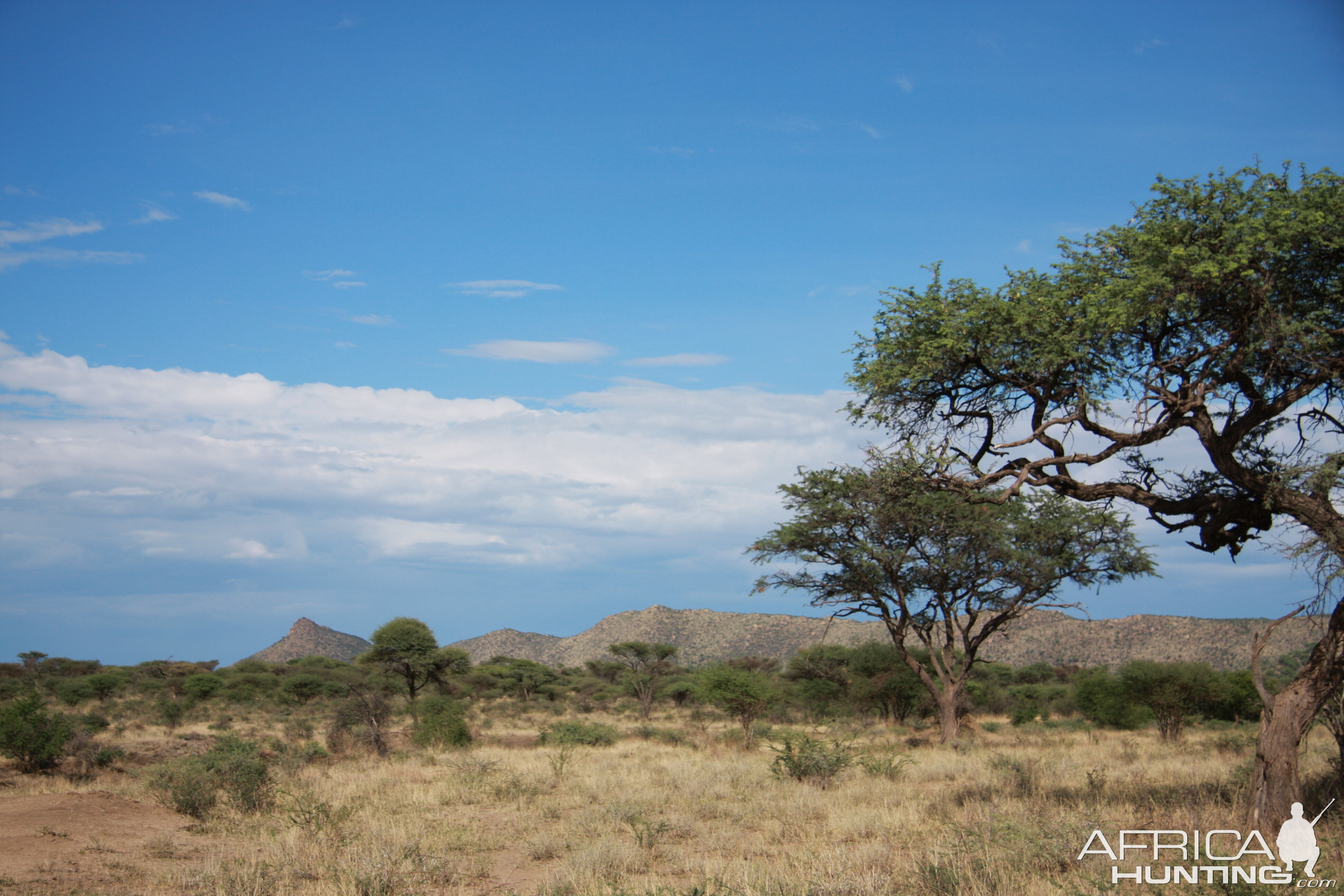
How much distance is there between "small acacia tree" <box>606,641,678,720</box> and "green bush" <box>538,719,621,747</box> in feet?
55.7

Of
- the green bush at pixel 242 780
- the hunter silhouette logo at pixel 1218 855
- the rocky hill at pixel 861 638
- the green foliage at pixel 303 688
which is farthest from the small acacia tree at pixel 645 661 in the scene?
the hunter silhouette logo at pixel 1218 855

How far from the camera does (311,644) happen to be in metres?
98.8

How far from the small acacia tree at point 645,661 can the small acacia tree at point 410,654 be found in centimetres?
1351

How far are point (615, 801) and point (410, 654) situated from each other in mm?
21324

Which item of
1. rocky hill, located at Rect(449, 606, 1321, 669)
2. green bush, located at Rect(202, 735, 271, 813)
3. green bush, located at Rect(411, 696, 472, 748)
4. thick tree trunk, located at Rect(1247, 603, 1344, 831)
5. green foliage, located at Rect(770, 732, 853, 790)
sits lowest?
rocky hill, located at Rect(449, 606, 1321, 669)

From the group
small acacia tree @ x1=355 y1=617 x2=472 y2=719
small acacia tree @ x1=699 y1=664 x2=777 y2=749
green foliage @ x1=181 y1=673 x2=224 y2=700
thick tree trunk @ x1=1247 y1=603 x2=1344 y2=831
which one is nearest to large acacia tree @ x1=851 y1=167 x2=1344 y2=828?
thick tree trunk @ x1=1247 y1=603 x2=1344 y2=831

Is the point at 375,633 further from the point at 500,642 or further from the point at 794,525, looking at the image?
the point at 500,642

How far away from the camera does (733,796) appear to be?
14.2 m

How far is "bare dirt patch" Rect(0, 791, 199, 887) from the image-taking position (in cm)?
905

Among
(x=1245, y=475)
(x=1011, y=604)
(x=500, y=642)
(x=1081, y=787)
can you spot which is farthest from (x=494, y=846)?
(x=500, y=642)

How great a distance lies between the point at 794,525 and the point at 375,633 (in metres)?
18.9

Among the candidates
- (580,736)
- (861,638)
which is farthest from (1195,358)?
(861,638)

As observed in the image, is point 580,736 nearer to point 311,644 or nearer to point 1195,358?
point 1195,358

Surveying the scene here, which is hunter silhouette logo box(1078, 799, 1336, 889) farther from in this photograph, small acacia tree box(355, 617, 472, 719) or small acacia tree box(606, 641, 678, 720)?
small acacia tree box(606, 641, 678, 720)
